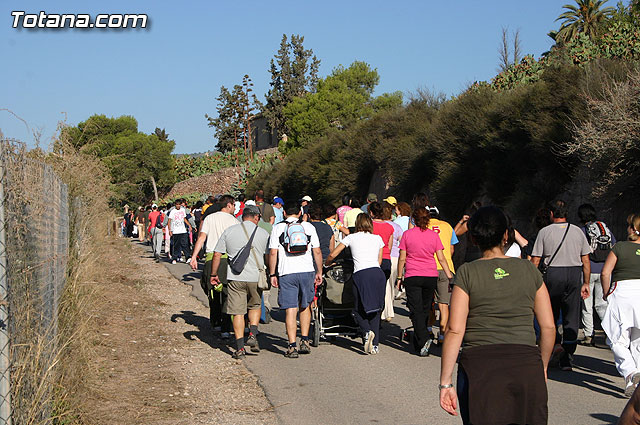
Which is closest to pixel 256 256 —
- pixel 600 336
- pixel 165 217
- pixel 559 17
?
pixel 600 336

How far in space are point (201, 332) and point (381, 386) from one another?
4562mm

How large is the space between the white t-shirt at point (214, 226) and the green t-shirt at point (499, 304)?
7311 mm

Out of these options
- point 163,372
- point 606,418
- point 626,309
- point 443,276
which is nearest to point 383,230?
point 443,276

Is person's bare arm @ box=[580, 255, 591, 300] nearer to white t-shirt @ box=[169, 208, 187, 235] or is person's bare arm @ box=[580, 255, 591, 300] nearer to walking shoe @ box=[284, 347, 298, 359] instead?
walking shoe @ box=[284, 347, 298, 359]

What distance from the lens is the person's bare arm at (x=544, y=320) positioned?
428cm

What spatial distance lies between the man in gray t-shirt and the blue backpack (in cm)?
291

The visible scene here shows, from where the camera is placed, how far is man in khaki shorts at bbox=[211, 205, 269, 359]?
31.5 feet

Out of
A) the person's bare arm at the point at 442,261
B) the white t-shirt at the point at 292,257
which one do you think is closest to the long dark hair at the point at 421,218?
the person's bare arm at the point at 442,261

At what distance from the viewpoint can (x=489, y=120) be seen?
2170 cm

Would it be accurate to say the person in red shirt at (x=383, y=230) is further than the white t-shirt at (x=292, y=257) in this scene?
Yes

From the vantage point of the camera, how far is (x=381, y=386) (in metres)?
7.94

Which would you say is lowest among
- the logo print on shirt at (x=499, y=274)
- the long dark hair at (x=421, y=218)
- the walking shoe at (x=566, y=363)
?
the walking shoe at (x=566, y=363)

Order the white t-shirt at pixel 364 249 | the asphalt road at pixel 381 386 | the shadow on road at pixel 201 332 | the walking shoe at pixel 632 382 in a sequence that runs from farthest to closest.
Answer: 1. the shadow on road at pixel 201 332
2. the white t-shirt at pixel 364 249
3. the walking shoe at pixel 632 382
4. the asphalt road at pixel 381 386

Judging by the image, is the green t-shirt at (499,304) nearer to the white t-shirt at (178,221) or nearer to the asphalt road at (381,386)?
the asphalt road at (381,386)
